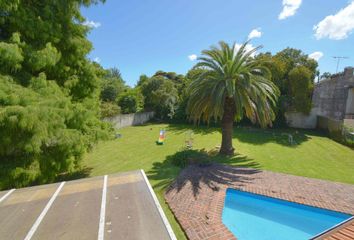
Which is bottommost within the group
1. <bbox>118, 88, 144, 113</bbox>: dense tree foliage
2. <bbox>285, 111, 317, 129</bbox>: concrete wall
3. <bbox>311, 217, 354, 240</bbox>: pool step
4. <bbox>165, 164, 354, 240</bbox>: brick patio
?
<bbox>165, 164, 354, 240</bbox>: brick patio

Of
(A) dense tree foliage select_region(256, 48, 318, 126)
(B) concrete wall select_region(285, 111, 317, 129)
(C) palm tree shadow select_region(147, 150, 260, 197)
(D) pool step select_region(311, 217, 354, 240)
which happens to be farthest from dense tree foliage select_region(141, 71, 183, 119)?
(D) pool step select_region(311, 217, 354, 240)

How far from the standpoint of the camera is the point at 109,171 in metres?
11.7

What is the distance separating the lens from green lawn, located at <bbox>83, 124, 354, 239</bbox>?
37.5 ft

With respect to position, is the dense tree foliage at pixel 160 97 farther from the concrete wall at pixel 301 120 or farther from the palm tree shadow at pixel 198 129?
the concrete wall at pixel 301 120

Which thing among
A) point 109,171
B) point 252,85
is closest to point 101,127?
point 109,171

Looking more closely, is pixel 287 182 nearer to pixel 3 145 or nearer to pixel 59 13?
pixel 3 145

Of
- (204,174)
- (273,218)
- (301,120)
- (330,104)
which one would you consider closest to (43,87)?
(204,174)

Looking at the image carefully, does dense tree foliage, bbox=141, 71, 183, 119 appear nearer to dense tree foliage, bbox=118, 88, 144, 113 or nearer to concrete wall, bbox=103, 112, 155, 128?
concrete wall, bbox=103, 112, 155, 128

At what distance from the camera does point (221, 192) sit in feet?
30.0

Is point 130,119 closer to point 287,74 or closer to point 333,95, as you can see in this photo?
point 287,74

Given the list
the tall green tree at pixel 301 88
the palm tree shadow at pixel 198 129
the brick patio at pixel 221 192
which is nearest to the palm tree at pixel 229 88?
the brick patio at pixel 221 192

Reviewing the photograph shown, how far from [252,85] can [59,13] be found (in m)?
11.1

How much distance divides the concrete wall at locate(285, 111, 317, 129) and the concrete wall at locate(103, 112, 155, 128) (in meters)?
20.0

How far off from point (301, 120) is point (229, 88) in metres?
19.1
